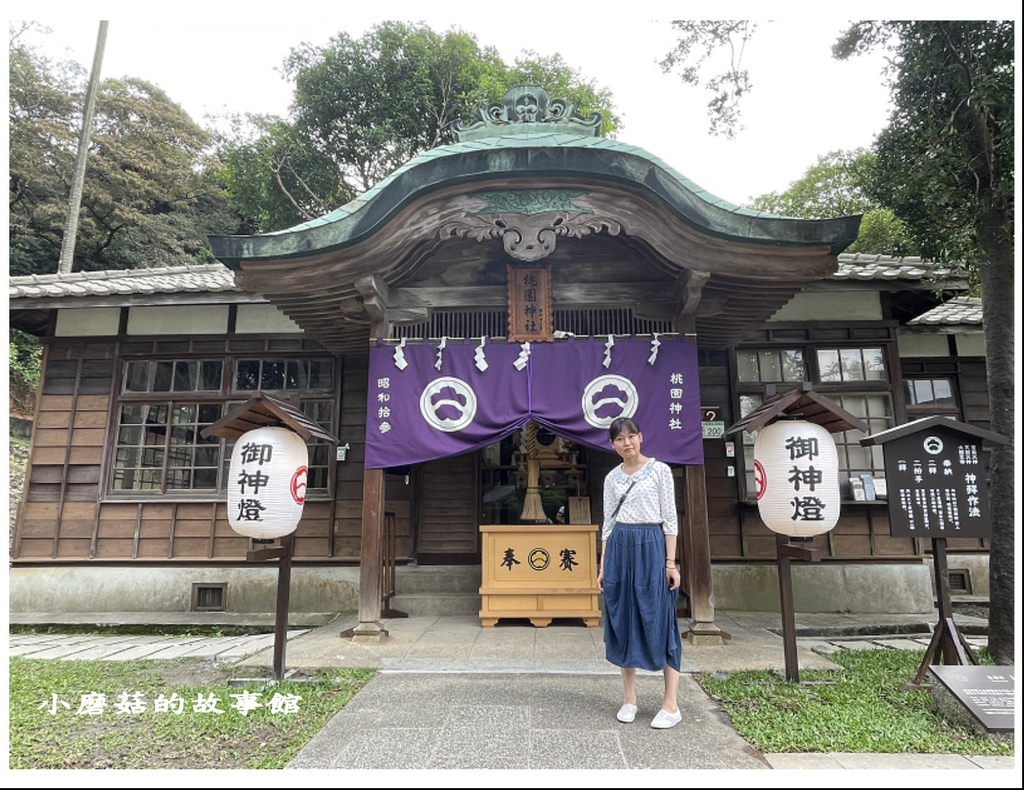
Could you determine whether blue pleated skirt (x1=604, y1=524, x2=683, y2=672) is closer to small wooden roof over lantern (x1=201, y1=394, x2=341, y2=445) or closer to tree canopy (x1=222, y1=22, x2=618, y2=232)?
small wooden roof over lantern (x1=201, y1=394, x2=341, y2=445)

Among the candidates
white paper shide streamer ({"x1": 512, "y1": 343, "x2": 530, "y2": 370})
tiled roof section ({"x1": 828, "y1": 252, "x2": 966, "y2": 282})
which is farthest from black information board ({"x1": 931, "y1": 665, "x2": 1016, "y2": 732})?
tiled roof section ({"x1": 828, "y1": 252, "x2": 966, "y2": 282})

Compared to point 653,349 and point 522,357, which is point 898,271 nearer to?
point 653,349

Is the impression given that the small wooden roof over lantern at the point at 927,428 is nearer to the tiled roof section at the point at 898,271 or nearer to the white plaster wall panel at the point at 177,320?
the tiled roof section at the point at 898,271

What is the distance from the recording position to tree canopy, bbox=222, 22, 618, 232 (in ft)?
56.4

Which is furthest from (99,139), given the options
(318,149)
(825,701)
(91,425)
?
(825,701)

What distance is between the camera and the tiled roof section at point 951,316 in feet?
28.7

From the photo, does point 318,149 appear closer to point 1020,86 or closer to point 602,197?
point 602,197

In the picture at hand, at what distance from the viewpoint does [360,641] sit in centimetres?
636

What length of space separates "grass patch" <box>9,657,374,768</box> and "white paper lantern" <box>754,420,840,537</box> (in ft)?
12.9

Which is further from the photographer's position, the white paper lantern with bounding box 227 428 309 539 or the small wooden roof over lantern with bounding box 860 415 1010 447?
the white paper lantern with bounding box 227 428 309 539

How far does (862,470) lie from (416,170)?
7.17 meters

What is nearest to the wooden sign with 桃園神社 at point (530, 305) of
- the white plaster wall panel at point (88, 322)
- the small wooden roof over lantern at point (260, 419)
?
the small wooden roof over lantern at point (260, 419)

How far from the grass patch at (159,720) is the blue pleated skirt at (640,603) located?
221 centimetres

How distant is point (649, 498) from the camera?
421 cm
